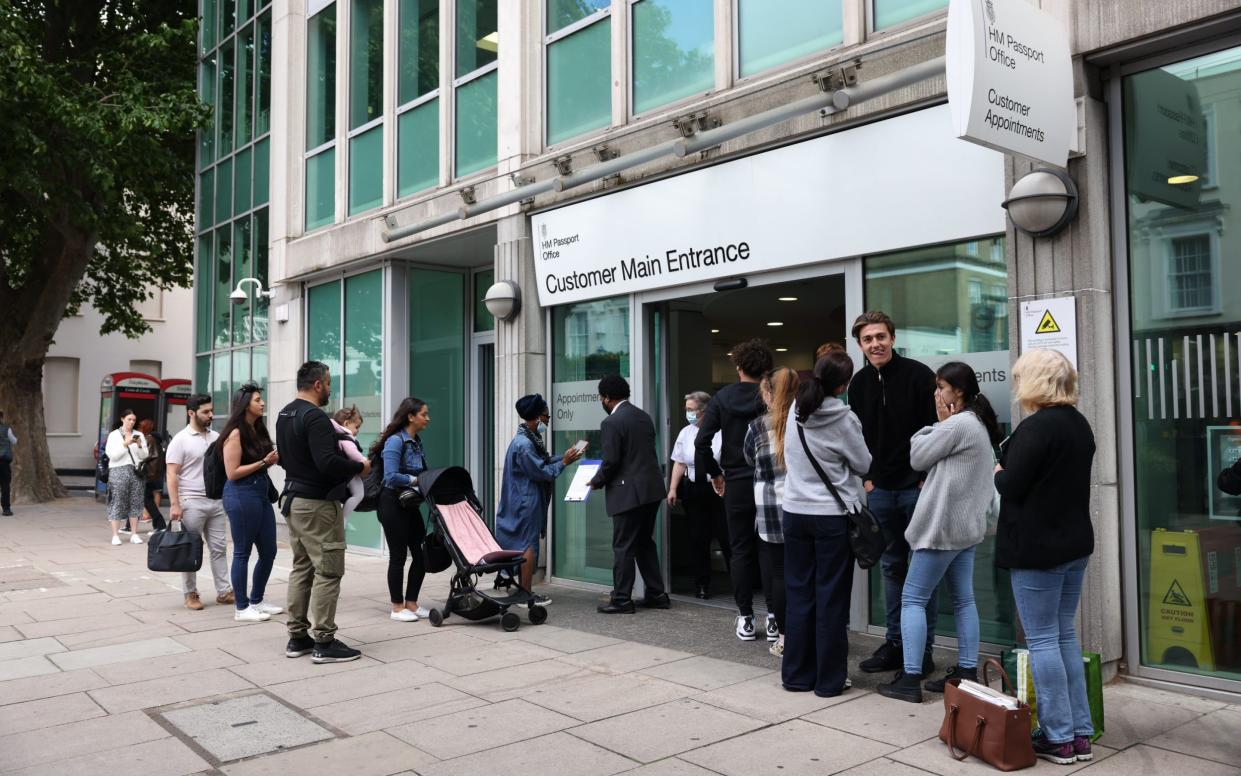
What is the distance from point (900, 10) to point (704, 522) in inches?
173

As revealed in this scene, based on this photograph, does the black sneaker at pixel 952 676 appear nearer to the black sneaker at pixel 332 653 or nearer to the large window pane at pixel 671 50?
the black sneaker at pixel 332 653

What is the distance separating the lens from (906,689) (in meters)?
5.34

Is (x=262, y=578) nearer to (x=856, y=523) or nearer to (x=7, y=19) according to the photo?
(x=856, y=523)

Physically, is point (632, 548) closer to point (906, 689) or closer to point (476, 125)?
point (906, 689)

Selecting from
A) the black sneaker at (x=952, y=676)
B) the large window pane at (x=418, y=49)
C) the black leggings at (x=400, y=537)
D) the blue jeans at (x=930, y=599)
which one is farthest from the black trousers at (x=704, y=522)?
the large window pane at (x=418, y=49)

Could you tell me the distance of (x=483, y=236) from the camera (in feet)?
35.2

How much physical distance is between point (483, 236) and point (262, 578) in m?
4.28

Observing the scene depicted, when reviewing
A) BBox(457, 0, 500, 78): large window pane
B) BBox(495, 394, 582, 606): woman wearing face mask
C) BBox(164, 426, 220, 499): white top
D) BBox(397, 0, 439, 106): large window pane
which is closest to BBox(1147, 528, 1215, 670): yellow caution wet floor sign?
BBox(495, 394, 582, 606): woman wearing face mask

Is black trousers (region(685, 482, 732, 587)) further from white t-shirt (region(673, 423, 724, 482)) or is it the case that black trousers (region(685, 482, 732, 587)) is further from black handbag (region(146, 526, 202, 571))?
black handbag (region(146, 526, 202, 571))

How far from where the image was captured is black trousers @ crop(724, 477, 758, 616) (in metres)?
6.86

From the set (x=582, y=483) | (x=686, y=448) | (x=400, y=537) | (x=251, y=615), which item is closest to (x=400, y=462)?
(x=400, y=537)

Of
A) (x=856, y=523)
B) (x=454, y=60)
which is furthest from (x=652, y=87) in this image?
(x=856, y=523)

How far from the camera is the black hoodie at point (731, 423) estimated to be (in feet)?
22.5

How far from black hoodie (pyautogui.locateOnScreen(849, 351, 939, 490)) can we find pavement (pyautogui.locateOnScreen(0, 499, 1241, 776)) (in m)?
1.17
